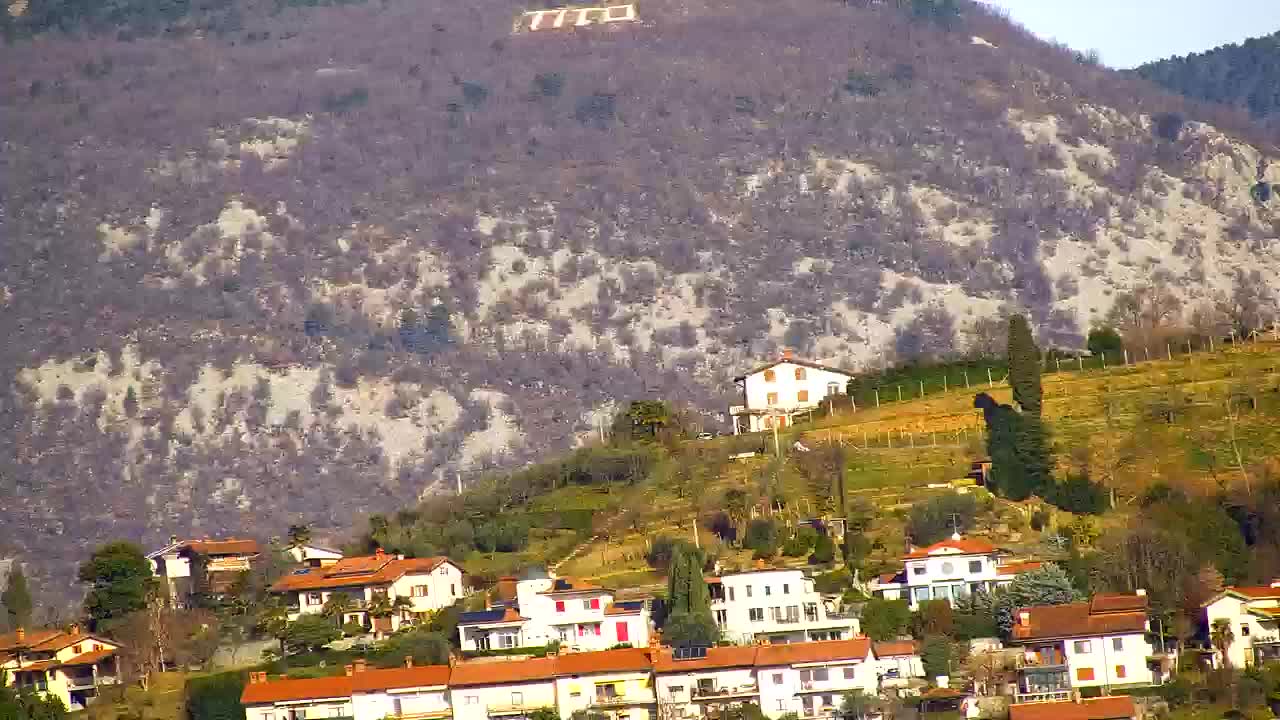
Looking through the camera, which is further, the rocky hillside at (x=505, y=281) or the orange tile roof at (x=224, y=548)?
the rocky hillside at (x=505, y=281)

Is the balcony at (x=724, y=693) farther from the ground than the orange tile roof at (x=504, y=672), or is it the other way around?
the orange tile roof at (x=504, y=672)

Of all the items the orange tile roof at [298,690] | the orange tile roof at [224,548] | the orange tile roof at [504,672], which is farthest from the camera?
the orange tile roof at [224,548]

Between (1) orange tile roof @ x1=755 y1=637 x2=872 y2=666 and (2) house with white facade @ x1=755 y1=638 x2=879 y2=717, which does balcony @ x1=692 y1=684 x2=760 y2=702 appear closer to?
(2) house with white facade @ x1=755 y1=638 x2=879 y2=717

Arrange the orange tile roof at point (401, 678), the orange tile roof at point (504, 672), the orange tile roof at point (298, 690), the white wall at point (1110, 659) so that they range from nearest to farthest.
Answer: the white wall at point (1110, 659), the orange tile roof at point (504, 672), the orange tile roof at point (401, 678), the orange tile roof at point (298, 690)

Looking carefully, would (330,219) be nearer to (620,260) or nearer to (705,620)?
(620,260)

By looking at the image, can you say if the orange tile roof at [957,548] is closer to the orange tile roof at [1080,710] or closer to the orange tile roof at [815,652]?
the orange tile roof at [815,652]

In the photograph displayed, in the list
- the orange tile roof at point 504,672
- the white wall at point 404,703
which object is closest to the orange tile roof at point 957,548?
the orange tile roof at point 504,672

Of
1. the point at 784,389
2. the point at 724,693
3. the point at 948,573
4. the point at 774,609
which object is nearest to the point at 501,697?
the point at 724,693
